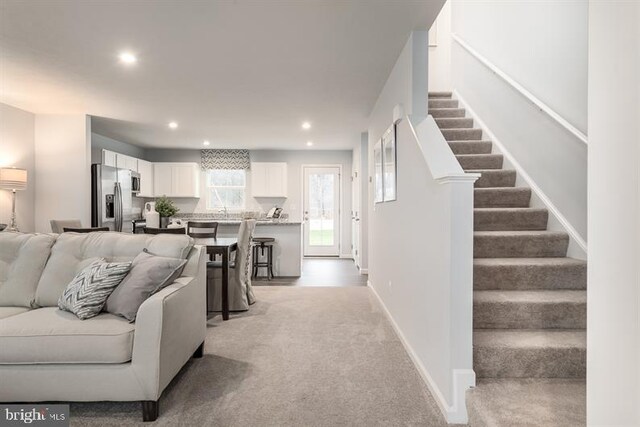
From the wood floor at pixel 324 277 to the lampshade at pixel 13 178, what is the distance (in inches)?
129

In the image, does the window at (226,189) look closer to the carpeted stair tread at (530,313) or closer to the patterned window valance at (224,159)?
the patterned window valance at (224,159)

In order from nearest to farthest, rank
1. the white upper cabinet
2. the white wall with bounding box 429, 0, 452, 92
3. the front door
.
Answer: the white wall with bounding box 429, 0, 452, 92, the white upper cabinet, the front door

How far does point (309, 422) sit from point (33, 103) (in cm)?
522

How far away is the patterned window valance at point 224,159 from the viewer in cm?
843

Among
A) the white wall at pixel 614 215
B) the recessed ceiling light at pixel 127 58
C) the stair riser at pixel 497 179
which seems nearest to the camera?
the white wall at pixel 614 215

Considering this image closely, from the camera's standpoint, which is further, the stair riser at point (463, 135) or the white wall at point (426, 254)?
the stair riser at point (463, 135)

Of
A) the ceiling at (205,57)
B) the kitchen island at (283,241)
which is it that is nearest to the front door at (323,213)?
the kitchen island at (283,241)

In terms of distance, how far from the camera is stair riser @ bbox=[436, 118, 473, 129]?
4285 millimetres

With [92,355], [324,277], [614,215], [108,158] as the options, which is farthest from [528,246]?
[108,158]

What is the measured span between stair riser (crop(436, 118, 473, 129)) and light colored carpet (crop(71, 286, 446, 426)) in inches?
92.9

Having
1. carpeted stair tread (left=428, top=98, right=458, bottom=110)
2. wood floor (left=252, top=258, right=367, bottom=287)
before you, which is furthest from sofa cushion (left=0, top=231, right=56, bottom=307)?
carpeted stair tread (left=428, top=98, right=458, bottom=110)

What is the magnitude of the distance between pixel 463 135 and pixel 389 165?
44.9 inches

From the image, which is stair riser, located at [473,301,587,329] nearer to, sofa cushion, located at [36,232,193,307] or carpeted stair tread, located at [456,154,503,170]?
carpeted stair tread, located at [456,154,503,170]

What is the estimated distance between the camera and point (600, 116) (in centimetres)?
97
